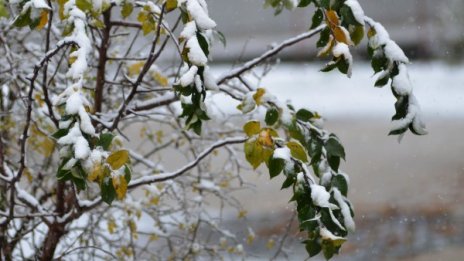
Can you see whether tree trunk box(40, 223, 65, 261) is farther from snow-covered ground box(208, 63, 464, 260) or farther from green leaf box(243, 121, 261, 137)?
snow-covered ground box(208, 63, 464, 260)

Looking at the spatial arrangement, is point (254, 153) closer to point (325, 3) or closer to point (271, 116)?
point (271, 116)

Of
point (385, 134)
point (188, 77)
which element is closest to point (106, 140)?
point (188, 77)

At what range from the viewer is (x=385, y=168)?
1038cm

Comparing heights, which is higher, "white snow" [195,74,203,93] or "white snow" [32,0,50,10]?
"white snow" [32,0,50,10]

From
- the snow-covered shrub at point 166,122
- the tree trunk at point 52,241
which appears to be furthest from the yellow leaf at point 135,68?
the tree trunk at point 52,241

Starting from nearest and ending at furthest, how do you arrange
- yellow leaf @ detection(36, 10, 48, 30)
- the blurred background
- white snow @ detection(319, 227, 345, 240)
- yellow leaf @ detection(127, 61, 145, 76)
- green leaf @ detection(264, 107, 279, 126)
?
white snow @ detection(319, 227, 345, 240) → yellow leaf @ detection(36, 10, 48, 30) → green leaf @ detection(264, 107, 279, 126) → yellow leaf @ detection(127, 61, 145, 76) → the blurred background

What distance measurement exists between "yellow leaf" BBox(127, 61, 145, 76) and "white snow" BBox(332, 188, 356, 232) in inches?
57.9

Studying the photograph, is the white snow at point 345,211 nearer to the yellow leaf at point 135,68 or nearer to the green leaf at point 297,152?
the green leaf at point 297,152

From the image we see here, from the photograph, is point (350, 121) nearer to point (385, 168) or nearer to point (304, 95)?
point (304, 95)

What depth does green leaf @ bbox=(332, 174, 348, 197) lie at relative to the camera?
3.03 metres

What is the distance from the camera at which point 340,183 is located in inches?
120

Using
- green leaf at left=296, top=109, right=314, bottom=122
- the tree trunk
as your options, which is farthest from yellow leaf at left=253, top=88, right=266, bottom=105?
the tree trunk

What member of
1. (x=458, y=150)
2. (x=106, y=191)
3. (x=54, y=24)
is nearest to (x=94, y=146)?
(x=106, y=191)

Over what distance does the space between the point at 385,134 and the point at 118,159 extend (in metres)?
Answer: 10.4
